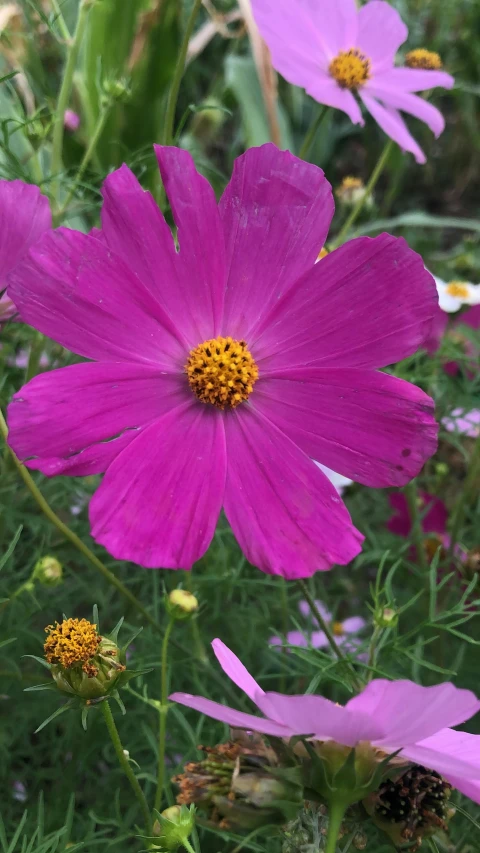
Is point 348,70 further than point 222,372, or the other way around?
point 348,70

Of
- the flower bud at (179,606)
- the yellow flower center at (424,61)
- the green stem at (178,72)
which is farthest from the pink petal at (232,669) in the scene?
the yellow flower center at (424,61)

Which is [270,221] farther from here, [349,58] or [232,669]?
[349,58]

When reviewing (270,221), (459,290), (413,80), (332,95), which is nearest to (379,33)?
(413,80)

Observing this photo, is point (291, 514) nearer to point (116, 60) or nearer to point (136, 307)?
point (136, 307)

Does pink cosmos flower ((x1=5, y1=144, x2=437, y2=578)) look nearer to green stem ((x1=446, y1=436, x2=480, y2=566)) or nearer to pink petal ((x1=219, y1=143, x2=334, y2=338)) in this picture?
pink petal ((x1=219, y1=143, x2=334, y2=338))

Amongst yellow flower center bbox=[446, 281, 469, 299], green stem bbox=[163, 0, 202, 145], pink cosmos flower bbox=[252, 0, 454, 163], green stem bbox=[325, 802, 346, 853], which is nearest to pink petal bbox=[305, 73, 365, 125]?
pink cosmos flower bbox=[252, 0, 454, 163]
